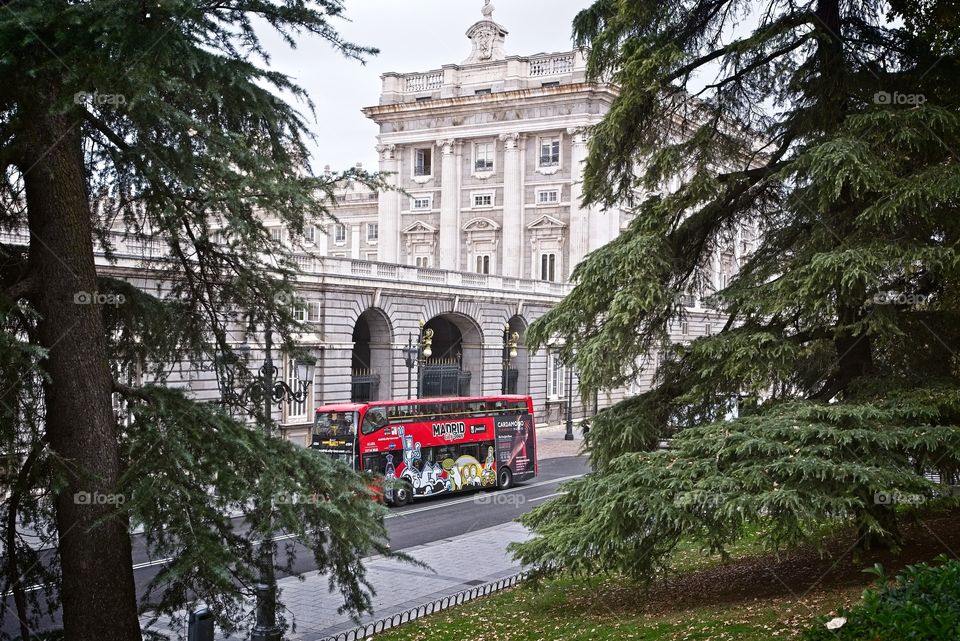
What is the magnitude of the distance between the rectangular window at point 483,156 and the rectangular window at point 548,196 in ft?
12.1

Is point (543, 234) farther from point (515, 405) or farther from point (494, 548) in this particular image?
point (494, 548)

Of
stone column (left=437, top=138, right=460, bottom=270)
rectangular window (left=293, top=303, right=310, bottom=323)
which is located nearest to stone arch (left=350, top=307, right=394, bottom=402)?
stone column (left=437, top=138, right=460, bottom=270)

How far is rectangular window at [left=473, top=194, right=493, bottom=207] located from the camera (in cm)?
5584

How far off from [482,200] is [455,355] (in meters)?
14.0

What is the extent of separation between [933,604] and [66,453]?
275 inches

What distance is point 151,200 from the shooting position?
839cm

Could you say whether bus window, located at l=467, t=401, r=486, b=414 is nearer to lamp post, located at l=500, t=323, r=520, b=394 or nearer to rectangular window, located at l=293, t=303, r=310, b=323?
rectangular window, located at l=293, t=303, r=310, b=323

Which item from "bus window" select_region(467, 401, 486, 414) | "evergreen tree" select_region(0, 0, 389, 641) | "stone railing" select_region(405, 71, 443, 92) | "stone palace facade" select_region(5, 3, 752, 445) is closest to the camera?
"evergreen tree" select_region(0, 0, 389, 641)

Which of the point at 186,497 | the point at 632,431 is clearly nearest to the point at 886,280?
the point at 632,431

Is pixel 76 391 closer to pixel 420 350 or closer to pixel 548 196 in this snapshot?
pixel 420 350

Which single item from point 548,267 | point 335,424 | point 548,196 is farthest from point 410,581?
point 548,196

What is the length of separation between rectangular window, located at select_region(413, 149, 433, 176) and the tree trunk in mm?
50853

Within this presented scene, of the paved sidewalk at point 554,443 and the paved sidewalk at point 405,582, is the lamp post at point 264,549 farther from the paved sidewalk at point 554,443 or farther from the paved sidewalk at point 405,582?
the paved sidewalk at point 554,443

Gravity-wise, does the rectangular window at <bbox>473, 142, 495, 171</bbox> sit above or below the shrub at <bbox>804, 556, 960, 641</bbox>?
above
